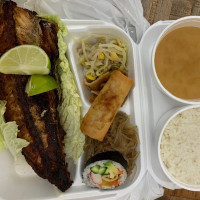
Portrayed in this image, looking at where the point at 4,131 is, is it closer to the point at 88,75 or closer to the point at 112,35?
the point at 88,75

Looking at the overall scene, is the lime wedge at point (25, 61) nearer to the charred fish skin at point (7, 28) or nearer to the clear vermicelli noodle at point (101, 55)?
the charred fish skin at point (7, 28)

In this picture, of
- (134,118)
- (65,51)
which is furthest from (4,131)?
(134,118)

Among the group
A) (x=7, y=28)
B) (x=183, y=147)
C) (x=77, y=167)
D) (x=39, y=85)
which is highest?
(x=7, y=28)

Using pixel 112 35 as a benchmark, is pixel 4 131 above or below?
below

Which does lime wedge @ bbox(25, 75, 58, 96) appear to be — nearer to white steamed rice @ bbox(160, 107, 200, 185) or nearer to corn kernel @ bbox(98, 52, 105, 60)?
corn kernel @ bbox(98, 52, 105, 60)

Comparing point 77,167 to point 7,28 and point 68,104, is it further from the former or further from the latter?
point 7,28

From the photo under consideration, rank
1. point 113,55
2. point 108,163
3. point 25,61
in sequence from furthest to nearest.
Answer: point 113,55 → point 108,163 → point 25,61

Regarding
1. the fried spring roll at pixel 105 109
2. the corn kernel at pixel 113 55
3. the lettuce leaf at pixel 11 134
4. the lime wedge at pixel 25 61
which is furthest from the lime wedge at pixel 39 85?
the corn kernel at pixel 113 55

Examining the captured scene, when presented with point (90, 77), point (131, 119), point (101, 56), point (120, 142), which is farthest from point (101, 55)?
point (120, 142)
